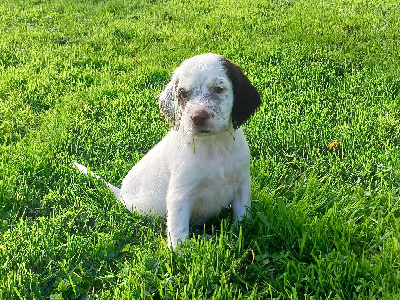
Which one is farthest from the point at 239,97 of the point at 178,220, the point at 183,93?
the point at 178,220

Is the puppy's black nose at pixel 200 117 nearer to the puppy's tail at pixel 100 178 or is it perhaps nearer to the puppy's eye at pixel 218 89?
the puppy's eye at pixel 218 89

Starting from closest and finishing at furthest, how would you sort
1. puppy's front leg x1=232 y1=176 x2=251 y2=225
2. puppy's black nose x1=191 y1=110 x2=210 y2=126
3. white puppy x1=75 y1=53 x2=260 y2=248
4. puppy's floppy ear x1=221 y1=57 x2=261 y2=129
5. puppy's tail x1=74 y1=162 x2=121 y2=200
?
puppy's black nose x1=191 y1=110 x2=210 y2=126
white puppy x1=75 y1=53 x2=260 y2=248
puppy's floppy ear x1=221 y1=57 x2=261 y2=129
puppy's front leg x1=232 y1=176 x2=251 y2=225
puppy's tail x1=74 y1=162 x2=121 y2=200

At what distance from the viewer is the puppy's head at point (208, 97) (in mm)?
2670

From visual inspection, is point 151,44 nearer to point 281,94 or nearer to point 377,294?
point 281,94

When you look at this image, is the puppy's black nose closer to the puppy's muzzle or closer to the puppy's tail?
the puppy's muzzle

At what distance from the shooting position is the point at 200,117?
2611mm

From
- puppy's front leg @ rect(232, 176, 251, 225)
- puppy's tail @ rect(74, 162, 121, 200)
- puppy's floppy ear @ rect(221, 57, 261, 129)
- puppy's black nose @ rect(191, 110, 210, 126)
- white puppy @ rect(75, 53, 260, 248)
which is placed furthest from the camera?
puppy's tail @ rect(74, 162, 121, 200)

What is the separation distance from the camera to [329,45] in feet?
20.4

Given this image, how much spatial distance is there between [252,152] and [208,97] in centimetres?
147

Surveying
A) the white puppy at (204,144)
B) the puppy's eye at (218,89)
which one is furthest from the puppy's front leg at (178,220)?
the puppy's eye at (218,89)

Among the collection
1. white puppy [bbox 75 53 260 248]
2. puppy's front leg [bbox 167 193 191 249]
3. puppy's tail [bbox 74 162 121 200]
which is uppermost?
white puppy [bbox 75 53 260 248]

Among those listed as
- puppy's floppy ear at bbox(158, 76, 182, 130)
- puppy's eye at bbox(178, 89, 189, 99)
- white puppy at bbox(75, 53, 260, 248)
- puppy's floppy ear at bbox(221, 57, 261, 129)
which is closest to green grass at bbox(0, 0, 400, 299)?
white puppy at bbox(75, 53, 260, 248)

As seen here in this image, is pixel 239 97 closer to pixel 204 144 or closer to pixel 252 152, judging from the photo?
pixel 204 144

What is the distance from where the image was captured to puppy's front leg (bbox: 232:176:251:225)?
10.1 feet
